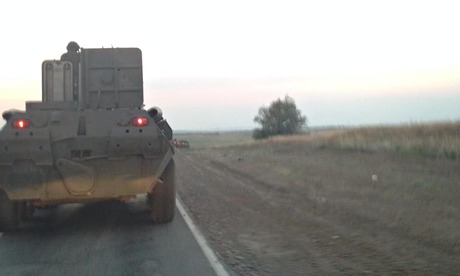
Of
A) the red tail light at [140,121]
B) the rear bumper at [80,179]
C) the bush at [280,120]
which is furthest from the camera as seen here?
the bush at [280,120]

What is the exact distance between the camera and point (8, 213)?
12.2 metres

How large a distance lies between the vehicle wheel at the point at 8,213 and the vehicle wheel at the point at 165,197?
2.56 metres

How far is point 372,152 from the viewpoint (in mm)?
33219

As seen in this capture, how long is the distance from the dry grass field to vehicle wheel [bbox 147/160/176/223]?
0.79 metres

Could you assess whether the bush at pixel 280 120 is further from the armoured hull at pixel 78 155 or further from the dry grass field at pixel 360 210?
the armoured hull at pixel 78 155

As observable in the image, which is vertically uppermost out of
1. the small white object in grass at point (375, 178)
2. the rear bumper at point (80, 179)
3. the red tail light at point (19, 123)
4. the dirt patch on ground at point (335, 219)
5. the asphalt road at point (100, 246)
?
the red tail light at point (19, 123)

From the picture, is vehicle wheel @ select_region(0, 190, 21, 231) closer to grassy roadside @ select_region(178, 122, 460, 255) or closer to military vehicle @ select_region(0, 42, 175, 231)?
military vehicle @ select_region(0, 42, 175, 231)

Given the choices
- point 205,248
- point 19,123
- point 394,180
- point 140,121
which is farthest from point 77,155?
point 394,180

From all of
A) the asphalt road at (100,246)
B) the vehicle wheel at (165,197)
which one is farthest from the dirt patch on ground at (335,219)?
the vehicle wheel at (165,197)

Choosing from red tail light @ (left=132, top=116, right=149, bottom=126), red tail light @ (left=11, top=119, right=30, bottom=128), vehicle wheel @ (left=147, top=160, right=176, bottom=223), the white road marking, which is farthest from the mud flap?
red tail light @ (left=11, top=119, right=30, bottom=128)

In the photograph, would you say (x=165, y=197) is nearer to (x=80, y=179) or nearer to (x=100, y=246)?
(x=80, y=179)

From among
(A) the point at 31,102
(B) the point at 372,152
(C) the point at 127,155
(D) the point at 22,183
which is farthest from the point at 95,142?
(B) the point at 372,152

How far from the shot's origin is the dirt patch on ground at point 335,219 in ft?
29.8

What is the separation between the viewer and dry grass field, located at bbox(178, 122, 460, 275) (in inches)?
365
